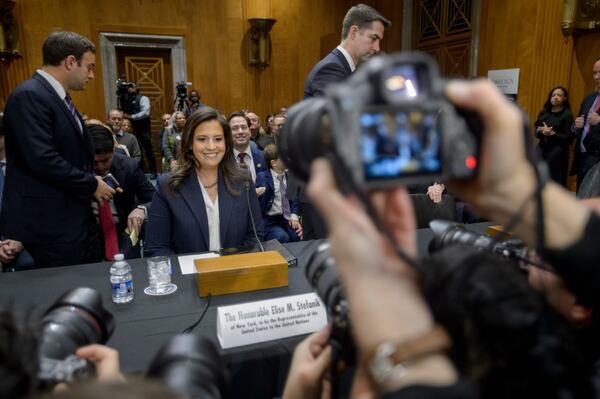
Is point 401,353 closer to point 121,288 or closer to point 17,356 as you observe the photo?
point 17,356

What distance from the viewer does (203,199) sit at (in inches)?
87.0

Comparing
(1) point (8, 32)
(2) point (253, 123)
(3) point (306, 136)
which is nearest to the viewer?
(3) point (306, 136)

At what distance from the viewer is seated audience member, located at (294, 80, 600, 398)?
0.45m

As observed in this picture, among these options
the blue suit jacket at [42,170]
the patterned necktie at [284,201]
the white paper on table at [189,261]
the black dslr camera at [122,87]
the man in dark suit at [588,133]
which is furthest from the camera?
the black dslr camera at [122,87]

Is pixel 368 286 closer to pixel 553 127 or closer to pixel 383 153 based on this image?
pixel 383 153

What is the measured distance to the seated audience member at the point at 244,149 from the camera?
12.2 feet

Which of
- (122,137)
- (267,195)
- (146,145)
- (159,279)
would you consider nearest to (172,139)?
(122,137)

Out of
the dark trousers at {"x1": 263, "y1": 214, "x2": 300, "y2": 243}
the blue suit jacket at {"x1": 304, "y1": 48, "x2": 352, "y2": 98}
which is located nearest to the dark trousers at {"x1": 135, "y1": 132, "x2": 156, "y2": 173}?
the dark trousers at {"x1": 263, "y1": 214, "x2": 300, "y2": 243}

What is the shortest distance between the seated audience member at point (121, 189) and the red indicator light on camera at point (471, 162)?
222 centimetres

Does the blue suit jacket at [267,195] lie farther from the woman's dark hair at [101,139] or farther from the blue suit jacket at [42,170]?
the blue suit jacket at [42,170]

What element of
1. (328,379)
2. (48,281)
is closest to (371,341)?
(328,379)

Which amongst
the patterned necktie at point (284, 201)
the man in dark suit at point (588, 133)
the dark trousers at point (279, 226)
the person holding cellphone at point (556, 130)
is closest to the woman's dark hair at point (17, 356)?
the dark trousers at point (279, 226)

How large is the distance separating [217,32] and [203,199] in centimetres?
594

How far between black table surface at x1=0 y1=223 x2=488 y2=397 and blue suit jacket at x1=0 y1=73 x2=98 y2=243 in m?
0.55
